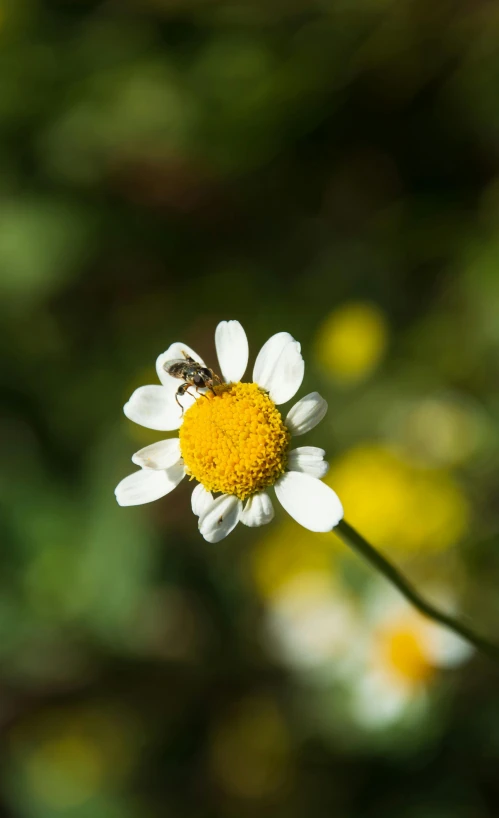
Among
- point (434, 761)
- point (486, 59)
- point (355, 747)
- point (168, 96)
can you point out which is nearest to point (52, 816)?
point (355, 747)

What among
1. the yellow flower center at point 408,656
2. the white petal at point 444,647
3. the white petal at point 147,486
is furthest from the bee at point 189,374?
the yellow flower center at point 408,656

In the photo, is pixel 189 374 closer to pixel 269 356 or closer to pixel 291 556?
pixel 269 356

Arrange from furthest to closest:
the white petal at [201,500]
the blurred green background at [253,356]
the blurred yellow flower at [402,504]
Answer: the blurred green background at [253,356], the blurred yellow flower at [402,504], the white petal at [201,500]

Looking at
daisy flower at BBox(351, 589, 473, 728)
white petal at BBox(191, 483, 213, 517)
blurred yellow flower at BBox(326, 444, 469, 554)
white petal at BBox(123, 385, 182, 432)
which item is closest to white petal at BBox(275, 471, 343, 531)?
white petal at BBox(191, 483, 213, 517)

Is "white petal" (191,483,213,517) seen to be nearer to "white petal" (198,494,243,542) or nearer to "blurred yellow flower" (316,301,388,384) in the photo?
"white petal" (198,494,243,542)

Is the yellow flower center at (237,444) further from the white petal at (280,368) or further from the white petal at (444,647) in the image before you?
the white petal at (444,647)

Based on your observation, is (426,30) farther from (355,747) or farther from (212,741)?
(212,741)
